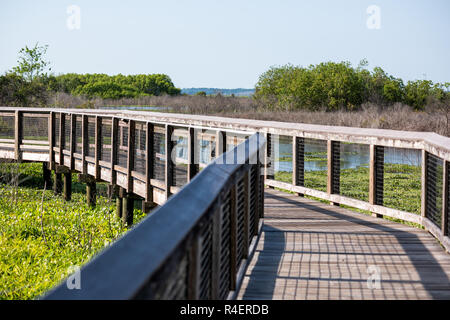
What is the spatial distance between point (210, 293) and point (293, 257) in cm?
218

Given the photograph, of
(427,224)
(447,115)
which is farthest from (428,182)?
(447,115)

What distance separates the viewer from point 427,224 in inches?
244

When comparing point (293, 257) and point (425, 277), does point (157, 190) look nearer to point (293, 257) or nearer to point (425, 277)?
point (293, 257)

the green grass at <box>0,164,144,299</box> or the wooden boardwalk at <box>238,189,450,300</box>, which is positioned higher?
the wooden boardwalk at <box>238,189,450,300</box>

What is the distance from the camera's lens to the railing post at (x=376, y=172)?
6.84 m

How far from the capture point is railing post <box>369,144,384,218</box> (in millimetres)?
6837

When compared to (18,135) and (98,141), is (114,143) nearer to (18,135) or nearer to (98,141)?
(98,141)

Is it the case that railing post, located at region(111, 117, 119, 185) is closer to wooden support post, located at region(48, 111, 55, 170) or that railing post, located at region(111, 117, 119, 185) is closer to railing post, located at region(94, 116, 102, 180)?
railing post, located at region(94, 116, 102, 180)

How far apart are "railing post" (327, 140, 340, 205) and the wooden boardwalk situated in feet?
1.76

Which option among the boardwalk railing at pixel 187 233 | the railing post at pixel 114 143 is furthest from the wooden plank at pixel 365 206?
the railing post at pixel 114 143

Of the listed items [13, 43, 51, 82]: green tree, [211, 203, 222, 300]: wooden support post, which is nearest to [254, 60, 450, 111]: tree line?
[13, 43, 51, 82]: green tree

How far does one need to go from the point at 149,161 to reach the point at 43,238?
13.8 ft
